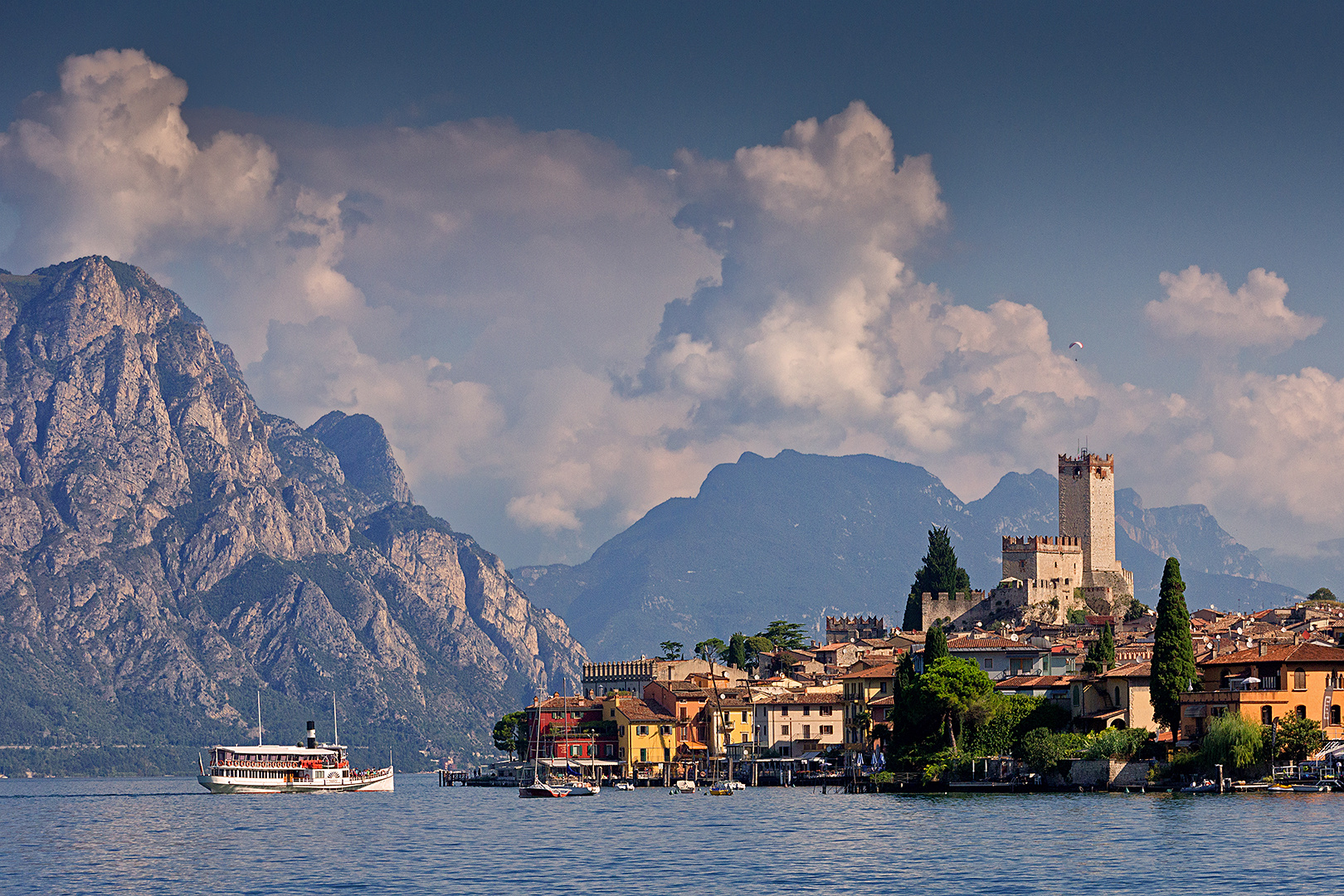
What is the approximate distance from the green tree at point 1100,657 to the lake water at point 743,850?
15277mm

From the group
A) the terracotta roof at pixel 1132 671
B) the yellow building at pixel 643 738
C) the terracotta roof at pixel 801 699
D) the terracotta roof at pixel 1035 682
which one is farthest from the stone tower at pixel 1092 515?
the terracotta roof at pixel 1132 671

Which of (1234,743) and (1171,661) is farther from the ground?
(1171,661)

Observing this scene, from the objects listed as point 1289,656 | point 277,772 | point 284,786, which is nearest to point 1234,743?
point 1289,656

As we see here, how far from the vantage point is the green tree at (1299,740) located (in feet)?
337

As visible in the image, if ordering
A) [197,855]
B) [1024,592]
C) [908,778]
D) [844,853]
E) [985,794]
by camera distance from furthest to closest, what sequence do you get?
[1024,592] < [908,778] < [985,794] < [197,855] < [844,853]

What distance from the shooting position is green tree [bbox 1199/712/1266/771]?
10238 centimetres

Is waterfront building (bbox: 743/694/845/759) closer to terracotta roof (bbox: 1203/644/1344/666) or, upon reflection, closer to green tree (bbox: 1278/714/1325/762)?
terracotta roof (bbox: 1203/644/1344/666)

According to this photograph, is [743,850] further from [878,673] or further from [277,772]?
[277,772]

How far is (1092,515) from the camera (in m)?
194

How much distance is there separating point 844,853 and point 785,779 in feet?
257

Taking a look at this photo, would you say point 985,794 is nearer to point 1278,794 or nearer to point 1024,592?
point 1278,794

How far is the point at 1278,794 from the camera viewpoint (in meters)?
97.9

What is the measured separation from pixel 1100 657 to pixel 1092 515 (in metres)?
69.7

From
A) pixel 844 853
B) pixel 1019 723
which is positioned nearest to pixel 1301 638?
pixel 1019 723
